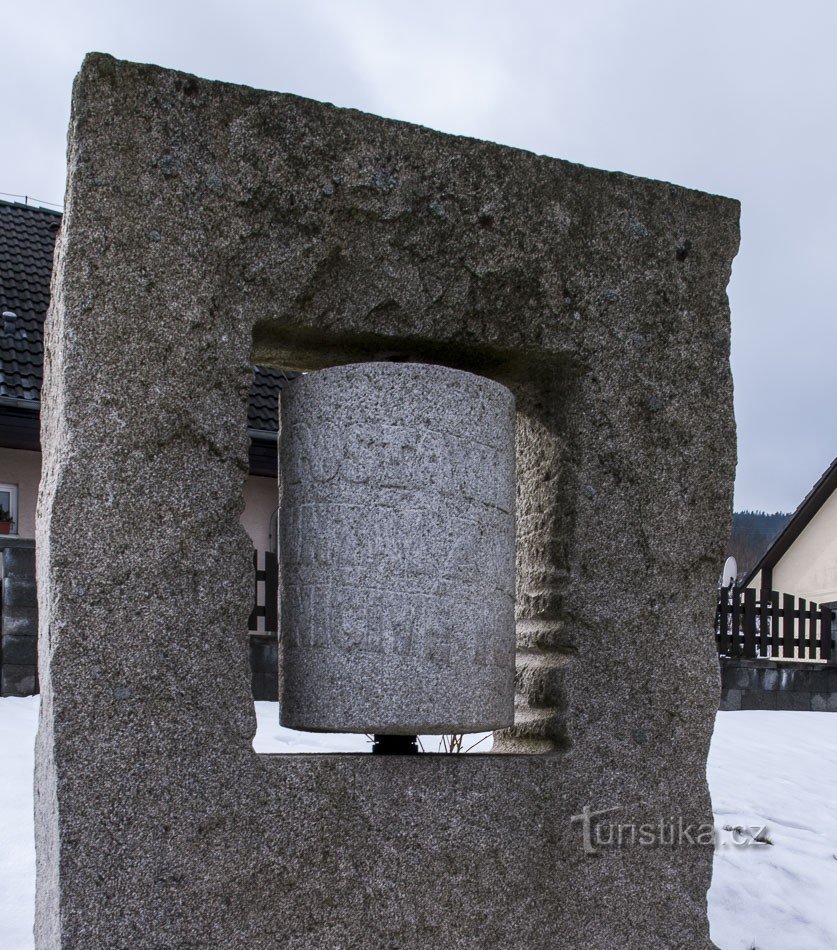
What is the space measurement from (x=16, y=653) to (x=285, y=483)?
4242mm

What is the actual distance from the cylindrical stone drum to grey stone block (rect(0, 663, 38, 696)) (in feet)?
13.5

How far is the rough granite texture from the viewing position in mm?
2033

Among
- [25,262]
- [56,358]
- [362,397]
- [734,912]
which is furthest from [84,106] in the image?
[25,262]

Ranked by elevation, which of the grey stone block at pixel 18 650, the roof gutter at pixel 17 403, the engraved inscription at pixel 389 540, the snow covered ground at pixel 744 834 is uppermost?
the roof gutter at pixel 17 403

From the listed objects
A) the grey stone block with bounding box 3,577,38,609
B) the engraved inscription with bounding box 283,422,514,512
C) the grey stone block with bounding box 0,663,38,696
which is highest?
the engraved inscription with bounding box 283,422,514,512

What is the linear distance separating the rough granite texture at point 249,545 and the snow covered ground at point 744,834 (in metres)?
1.17

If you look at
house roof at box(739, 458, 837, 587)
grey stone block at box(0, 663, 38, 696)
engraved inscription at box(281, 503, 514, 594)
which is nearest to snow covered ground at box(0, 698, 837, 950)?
grey stone block at box(0, 663, 38, 696)

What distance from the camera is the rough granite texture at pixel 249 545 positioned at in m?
2.03

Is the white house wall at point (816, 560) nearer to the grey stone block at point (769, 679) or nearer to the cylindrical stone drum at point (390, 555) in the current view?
the grey stone block at point (769, 679)

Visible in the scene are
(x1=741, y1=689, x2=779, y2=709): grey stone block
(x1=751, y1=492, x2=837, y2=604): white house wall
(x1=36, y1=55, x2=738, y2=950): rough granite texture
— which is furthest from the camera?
(x1=751, y1=492, x2=837, y2=604): white house wall

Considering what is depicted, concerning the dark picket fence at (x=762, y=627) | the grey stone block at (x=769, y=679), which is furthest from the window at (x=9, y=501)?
the grey stone block at (x=769, y=679)

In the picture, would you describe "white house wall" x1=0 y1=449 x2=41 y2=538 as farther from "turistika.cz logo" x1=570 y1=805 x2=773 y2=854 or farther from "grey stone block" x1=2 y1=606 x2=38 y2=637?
"turistika.cz logo" x1=570 y1=805 x2=773 y2=854

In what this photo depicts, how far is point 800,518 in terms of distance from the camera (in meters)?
16.6

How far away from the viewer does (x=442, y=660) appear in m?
2.21
